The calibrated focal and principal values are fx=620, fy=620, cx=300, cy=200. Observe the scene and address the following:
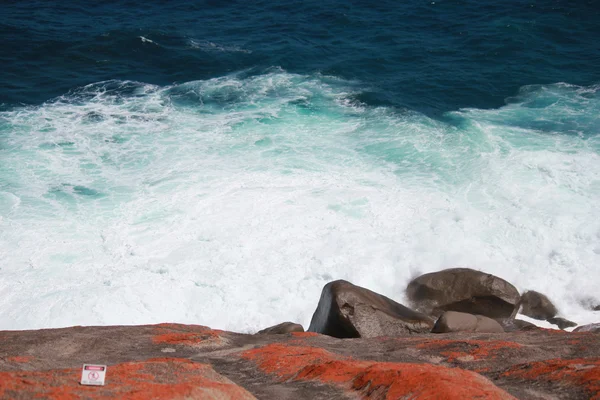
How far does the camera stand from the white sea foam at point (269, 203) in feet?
71.1

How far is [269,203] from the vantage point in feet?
86.5

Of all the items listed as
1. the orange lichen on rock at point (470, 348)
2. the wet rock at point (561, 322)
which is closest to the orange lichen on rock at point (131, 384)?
the orange lichen on rock at point (470, 348)

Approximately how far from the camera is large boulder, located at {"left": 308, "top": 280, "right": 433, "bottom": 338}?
1673cm

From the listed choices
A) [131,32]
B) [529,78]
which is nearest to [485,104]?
[529,78]

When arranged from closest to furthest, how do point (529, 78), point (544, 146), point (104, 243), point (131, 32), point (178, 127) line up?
point (104, 243) < point (544, 146) < point (178, 127) < point (529, 78) < point (131, 32)

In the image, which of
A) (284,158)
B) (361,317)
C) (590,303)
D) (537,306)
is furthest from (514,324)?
(284,158)

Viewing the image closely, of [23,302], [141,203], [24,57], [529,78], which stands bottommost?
[23,302]

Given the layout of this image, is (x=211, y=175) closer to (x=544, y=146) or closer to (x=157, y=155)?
(x=157, y=155)

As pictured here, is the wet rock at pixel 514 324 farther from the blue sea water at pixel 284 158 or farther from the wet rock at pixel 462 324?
the blue sea water at pixel 284 158

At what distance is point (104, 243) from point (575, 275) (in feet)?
57.0

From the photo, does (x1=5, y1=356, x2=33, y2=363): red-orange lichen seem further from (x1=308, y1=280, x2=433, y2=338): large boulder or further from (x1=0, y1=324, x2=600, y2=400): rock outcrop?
(x1=308, y1=280, x2=433, y2=338): large boulder

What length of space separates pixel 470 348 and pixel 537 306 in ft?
29.8

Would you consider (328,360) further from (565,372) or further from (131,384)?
(565,372)

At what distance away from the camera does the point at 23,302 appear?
68.4 ft
